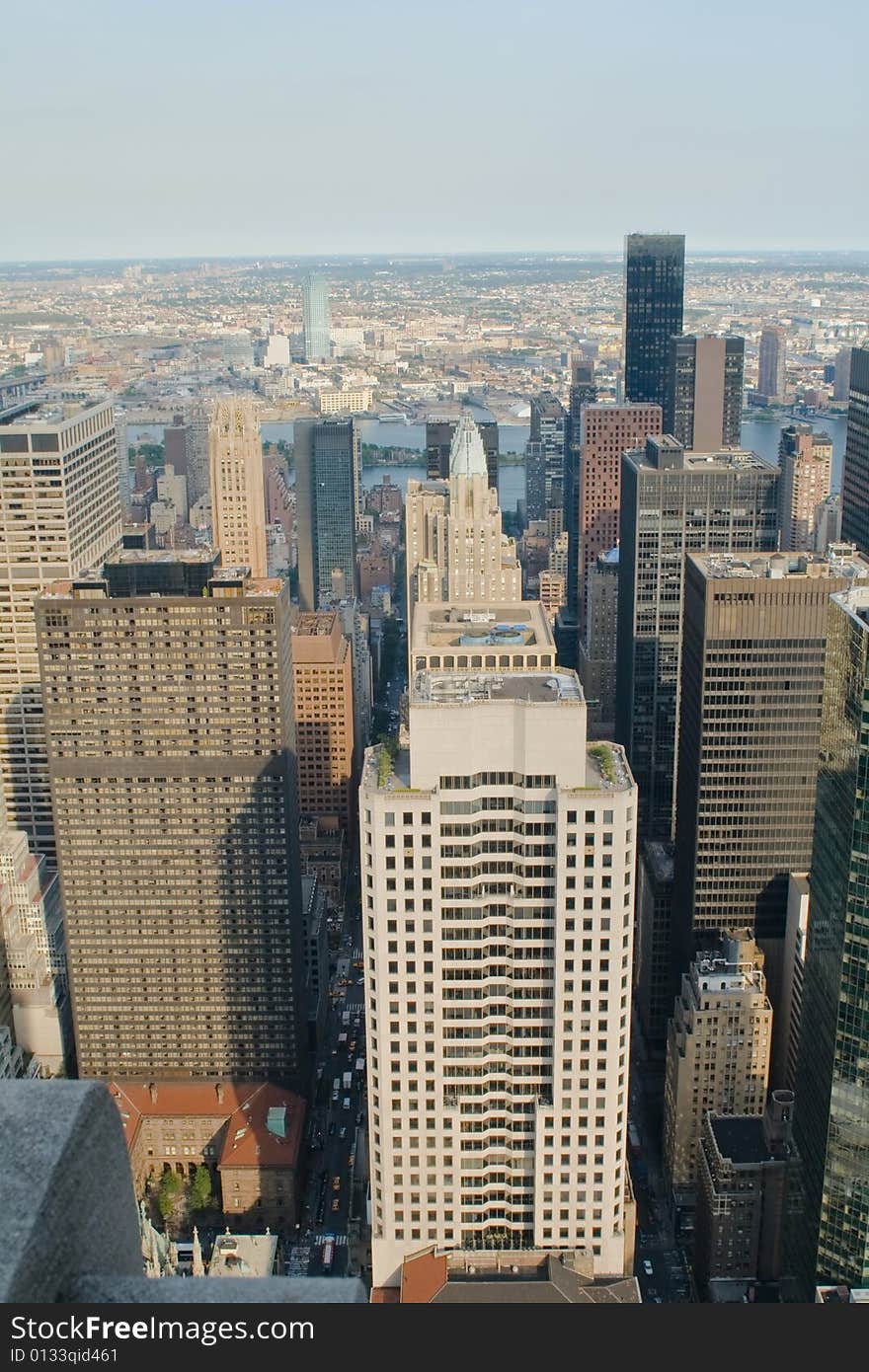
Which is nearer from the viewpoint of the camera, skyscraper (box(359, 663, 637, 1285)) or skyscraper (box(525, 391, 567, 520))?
skyscraper (box(359, 663, 637, 1285))

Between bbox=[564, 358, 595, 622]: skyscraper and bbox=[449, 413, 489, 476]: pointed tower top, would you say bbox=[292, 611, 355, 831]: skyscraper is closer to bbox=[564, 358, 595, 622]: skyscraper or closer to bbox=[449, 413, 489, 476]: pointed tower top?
bbox=[449, 413, 489, 476]: pointed tower top

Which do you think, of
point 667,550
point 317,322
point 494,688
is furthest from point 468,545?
point 317,322

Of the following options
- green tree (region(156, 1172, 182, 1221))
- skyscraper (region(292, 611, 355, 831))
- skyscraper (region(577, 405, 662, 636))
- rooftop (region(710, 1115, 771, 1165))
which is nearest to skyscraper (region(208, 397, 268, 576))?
skyscraper (region(577, 405, 662, 636))

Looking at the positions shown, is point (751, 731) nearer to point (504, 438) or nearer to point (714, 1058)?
point (714, 1058)

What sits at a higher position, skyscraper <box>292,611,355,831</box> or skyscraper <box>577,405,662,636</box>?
skyscraper <box>577,405,662,636</box>

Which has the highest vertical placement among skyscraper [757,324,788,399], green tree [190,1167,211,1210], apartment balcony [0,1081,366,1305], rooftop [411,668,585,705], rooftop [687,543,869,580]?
apartment balcony [0,1081,366,1305]

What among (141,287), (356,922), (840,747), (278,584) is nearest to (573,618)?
(356,922)
